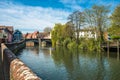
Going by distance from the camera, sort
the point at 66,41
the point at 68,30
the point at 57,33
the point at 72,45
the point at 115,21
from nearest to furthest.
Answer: the point at 115,21, the point at 72,45, the point at 68,30, the point at 66,41, the point at 57,33

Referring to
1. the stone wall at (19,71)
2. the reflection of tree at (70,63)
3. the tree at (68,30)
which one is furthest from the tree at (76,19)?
the stone wall at (19,71)

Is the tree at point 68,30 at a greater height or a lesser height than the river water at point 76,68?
greater

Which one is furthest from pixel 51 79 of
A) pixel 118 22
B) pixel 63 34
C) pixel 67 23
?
pixel 63 34

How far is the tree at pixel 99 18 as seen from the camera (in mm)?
60781

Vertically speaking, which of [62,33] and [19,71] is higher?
[62,33]

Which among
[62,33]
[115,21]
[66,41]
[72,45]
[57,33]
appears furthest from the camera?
A: [57,33]

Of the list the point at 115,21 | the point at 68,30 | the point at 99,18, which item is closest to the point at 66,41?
the point at 68,30

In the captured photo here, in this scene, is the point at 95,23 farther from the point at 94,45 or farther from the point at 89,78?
the point at 89,78

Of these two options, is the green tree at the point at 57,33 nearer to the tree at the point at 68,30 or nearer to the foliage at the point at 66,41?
the foliage at the point at 66,41

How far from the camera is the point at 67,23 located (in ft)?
251

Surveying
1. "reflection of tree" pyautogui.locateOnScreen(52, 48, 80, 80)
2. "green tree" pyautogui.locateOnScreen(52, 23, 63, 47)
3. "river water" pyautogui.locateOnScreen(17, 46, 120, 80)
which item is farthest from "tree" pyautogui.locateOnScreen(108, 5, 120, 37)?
"green tree" pyautogui.locateOnScreen(52, 23, 63, 47)

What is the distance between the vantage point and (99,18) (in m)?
60.8

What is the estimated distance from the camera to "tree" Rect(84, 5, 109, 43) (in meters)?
60.8

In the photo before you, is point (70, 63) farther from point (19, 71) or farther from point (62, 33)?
point (62, 33)
